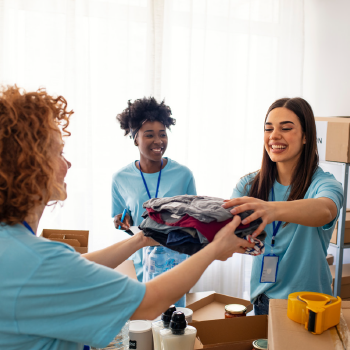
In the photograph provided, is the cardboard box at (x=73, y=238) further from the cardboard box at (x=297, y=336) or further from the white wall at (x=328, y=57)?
the white wall at (x=328, y=57)

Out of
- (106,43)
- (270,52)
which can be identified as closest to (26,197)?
(106,43)

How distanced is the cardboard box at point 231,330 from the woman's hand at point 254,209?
321 mm

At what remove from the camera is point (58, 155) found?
91 centimetres

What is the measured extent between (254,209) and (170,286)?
1.18 ft

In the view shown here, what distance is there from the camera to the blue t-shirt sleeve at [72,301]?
73 centimetres

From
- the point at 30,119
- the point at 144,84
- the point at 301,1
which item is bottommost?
the point at 30,119

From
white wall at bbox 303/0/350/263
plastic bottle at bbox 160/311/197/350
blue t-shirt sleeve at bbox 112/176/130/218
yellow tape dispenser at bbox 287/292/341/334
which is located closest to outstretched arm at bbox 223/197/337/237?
yellow tape dispenser at bbox 287/292/341/334

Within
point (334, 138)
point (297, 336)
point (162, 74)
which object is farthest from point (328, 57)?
point (297, 336)

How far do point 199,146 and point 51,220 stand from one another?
4.53 ft

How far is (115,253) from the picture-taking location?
1196mm

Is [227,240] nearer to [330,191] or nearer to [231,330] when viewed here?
[231,330]

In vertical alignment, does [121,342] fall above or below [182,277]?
below

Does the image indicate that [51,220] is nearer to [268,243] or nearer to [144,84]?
[144,84]

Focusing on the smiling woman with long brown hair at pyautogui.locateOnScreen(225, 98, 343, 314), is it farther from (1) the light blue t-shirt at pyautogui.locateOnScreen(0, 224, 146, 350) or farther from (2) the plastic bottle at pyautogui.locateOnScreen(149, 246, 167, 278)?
(1) the light blue t-shirt at pyautogui.locateOnScreen(0, 224, 146, 350)
